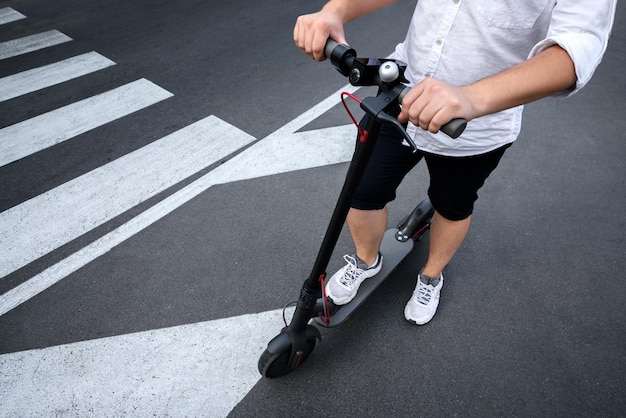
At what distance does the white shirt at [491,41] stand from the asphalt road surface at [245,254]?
120 centimetres

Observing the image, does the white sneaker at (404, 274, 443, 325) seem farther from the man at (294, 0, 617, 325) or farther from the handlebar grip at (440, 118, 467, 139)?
the handlebar grip at (440, 118, 467, 139)

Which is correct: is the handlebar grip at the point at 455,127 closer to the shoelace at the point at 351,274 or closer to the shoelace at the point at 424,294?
the shoelace at the point at 351,274

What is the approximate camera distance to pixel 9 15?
5203 millimetres

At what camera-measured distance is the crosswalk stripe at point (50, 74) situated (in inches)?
160

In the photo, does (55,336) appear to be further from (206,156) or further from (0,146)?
(0,146)

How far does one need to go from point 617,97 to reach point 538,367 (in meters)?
3.46

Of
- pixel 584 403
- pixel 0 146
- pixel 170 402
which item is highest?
pixel 0 146

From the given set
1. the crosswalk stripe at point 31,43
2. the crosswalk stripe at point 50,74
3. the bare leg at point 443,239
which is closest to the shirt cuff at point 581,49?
the bare leg at point 443,239

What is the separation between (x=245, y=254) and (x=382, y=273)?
840mm

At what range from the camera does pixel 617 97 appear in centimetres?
459

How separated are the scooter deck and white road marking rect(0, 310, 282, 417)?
1.13 ft

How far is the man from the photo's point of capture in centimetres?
123

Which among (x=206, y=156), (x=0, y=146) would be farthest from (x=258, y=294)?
→ (x=0, y=146)

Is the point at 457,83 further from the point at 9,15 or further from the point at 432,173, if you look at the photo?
the point at 9,15
